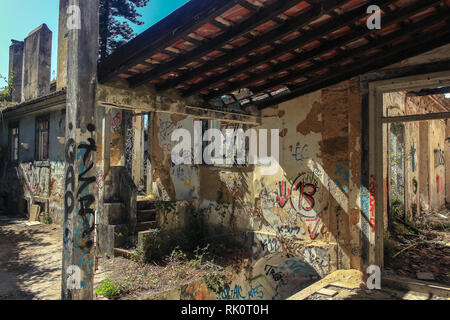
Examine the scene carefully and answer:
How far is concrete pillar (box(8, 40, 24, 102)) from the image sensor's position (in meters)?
16.3

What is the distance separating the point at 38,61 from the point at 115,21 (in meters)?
3.88

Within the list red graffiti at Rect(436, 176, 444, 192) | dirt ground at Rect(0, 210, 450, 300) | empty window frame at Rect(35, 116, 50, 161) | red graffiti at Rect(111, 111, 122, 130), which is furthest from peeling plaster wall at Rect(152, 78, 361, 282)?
red graffiti at Rect(436, 176, 444, 192)

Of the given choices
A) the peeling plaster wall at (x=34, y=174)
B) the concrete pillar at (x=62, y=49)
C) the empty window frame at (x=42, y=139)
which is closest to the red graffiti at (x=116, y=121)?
the peeling plaster wall at (x=34, y=174)

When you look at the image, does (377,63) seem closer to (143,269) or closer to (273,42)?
(273,42)

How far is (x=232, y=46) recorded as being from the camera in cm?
467

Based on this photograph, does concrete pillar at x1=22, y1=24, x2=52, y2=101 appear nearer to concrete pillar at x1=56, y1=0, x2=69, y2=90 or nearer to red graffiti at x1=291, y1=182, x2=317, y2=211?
concrete pillar at x1=56, y1=0, x2=69, y2=90

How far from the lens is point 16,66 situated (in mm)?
16422

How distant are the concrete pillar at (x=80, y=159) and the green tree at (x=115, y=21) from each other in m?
11.3

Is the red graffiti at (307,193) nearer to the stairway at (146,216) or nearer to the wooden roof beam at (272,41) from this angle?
A: the wooden roof beam at (272,41)

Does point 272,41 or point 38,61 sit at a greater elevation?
point 38,61

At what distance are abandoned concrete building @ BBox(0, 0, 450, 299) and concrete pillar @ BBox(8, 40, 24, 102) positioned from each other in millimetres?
6088

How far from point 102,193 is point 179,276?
125 inches

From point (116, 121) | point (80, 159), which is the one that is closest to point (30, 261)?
point (80, 159)
